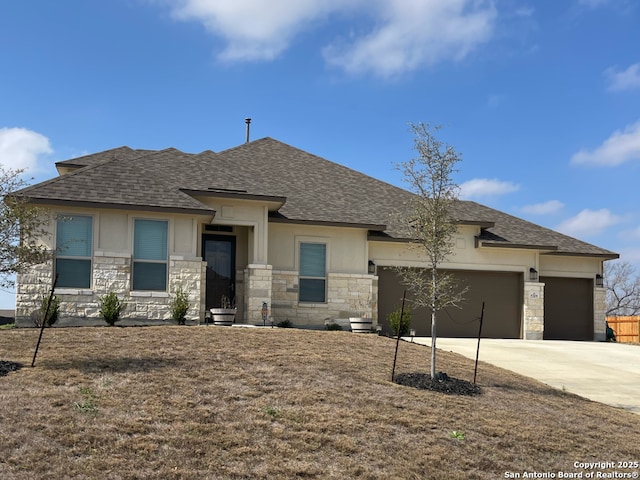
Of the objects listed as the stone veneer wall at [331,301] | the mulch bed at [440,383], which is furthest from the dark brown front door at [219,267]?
the mulch bed at [440,383]

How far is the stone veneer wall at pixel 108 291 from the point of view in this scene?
17.4 m

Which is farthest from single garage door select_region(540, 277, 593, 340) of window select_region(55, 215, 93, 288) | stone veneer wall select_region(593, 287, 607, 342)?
window select_region(55, 215, 93, 288)

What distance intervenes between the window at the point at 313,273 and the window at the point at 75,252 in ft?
21.5

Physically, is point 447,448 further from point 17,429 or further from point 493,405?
point 17,429

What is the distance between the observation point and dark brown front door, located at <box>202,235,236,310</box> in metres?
20.9

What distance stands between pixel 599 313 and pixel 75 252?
18551 millimetres

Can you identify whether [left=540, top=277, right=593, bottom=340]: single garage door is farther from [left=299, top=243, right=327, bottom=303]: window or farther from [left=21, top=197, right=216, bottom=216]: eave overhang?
[left=21, top=197, right=216, bottom=216]: eave overhang

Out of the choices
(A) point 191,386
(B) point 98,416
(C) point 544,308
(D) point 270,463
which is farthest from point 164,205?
(C) point 544,308

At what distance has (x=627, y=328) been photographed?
3059 cm

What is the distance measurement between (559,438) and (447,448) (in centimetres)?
205

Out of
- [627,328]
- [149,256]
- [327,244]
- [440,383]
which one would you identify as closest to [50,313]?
[149,256]

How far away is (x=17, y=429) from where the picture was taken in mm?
8453

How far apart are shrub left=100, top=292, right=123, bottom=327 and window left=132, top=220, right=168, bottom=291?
106 cm

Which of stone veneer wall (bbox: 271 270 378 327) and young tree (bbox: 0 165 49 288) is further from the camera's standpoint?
stone veneer wall (bbox: 271 270 378 327)
